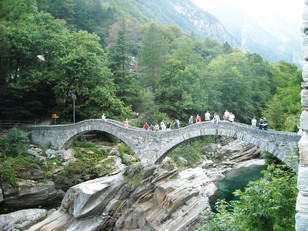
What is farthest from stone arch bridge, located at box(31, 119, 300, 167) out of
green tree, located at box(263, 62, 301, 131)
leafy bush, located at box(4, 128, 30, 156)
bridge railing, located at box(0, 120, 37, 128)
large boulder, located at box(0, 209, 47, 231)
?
green tree, located at box(263, 62, 301, 131)

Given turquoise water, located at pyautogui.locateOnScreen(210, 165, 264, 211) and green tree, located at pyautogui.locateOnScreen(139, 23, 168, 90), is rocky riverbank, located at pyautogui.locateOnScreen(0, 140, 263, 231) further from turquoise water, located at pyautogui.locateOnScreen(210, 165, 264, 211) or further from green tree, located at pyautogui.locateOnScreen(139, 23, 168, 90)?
green tree, located at pyautogui.locateOnScreen(139, 23, 168, 90)

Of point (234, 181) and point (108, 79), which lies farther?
point (108, 79)

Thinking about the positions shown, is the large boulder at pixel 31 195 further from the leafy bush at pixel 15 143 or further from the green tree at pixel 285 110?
the green tree at pixel 285 110

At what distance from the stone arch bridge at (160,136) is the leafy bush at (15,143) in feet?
11.0

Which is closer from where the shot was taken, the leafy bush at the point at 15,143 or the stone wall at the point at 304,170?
the stone wall at the point at 304,170

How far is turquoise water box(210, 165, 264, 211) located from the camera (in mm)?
24047

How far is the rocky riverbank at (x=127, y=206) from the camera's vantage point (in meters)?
15.9

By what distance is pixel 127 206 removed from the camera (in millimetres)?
16562

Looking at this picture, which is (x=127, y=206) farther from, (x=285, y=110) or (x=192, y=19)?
(x=192, y=19)

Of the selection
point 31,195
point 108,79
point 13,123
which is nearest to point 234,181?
point 108,79

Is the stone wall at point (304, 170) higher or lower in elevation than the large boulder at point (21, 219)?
higher

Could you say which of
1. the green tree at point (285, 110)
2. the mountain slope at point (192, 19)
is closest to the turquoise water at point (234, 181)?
the green tree at point (285, 110)

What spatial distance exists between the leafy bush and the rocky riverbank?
6.85 metres

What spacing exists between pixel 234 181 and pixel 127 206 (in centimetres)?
1398
